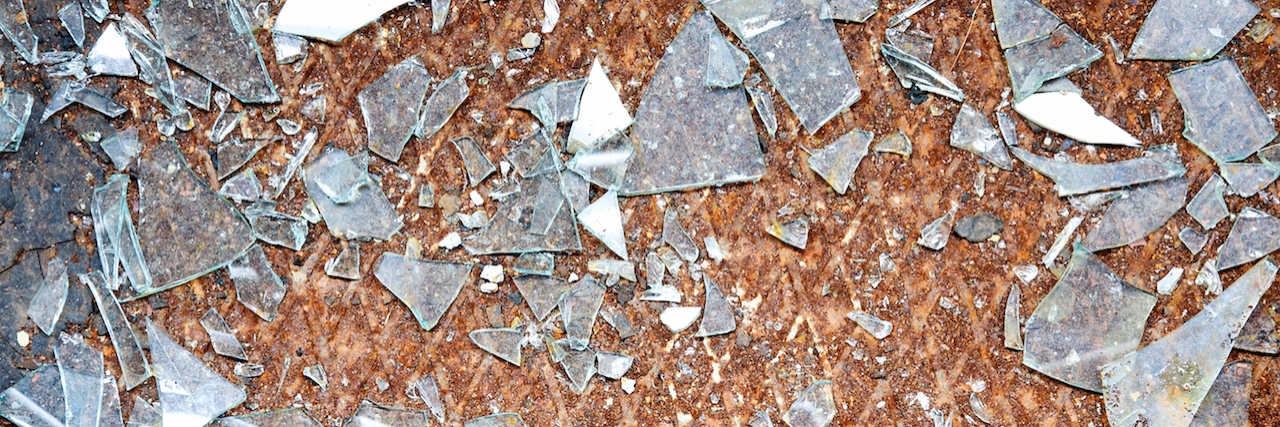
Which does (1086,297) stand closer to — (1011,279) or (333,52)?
(1011,279)

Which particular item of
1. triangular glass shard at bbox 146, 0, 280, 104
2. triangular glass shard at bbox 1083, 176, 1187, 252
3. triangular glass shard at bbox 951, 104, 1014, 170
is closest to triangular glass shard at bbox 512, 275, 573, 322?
triangular glass shard at bbox 146, 0, 280, 104

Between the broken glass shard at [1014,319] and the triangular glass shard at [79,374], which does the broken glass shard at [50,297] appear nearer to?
the triangular glass shard at [79,374]

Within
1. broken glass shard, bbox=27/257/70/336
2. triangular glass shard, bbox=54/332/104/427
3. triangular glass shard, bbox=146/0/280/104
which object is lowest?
triangular glass shard, bbox=54/332/104/427

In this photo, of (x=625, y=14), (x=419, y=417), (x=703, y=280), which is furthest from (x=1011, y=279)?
(x=419, y=417)

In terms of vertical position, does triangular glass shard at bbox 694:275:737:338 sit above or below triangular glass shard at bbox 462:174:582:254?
below

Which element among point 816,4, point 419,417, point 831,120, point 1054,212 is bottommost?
point 419,417

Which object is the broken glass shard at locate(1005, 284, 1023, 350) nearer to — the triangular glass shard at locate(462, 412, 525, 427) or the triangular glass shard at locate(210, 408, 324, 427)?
the triangular glass shard at locate(462, 412, 525, 427)
